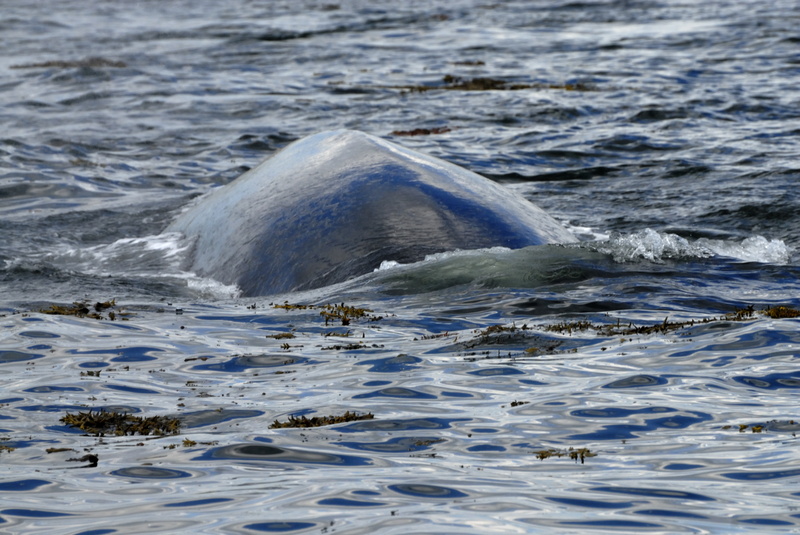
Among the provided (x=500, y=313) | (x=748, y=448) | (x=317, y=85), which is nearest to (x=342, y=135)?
(x=500, y=313)

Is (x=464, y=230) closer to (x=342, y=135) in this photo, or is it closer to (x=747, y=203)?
(x=342, y=135)

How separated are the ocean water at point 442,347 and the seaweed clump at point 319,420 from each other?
4.2 inches

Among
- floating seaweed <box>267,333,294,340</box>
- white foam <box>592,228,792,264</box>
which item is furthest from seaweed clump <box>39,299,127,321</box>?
white foam <box>592,228,792,264</box>

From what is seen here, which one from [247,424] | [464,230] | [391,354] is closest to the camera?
[247,424]

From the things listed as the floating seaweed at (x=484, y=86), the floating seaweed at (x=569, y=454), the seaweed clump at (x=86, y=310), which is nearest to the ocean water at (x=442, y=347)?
the floating seaweed at (x=569, y=454)

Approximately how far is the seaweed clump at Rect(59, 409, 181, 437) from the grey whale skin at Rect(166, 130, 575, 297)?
156 inches

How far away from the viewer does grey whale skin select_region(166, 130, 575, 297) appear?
412 inches

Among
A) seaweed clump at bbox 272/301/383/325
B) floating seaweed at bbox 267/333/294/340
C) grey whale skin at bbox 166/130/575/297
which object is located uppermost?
grey whale skin at bbox 166/130/575/297

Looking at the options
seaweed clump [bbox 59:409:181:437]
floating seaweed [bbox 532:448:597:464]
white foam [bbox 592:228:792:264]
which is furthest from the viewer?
white foam [bbox 592:228:792:264]

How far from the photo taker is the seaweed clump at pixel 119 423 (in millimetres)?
6352

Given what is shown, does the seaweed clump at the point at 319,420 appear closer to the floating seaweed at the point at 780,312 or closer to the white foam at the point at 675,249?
the floating seaweed at the point at 780,312

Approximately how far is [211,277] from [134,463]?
5.75 meters

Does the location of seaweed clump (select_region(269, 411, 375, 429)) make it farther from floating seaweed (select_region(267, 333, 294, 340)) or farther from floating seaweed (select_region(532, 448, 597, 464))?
floating seaweed (select_region(267, 333, 294, 340))

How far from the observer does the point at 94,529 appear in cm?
475
